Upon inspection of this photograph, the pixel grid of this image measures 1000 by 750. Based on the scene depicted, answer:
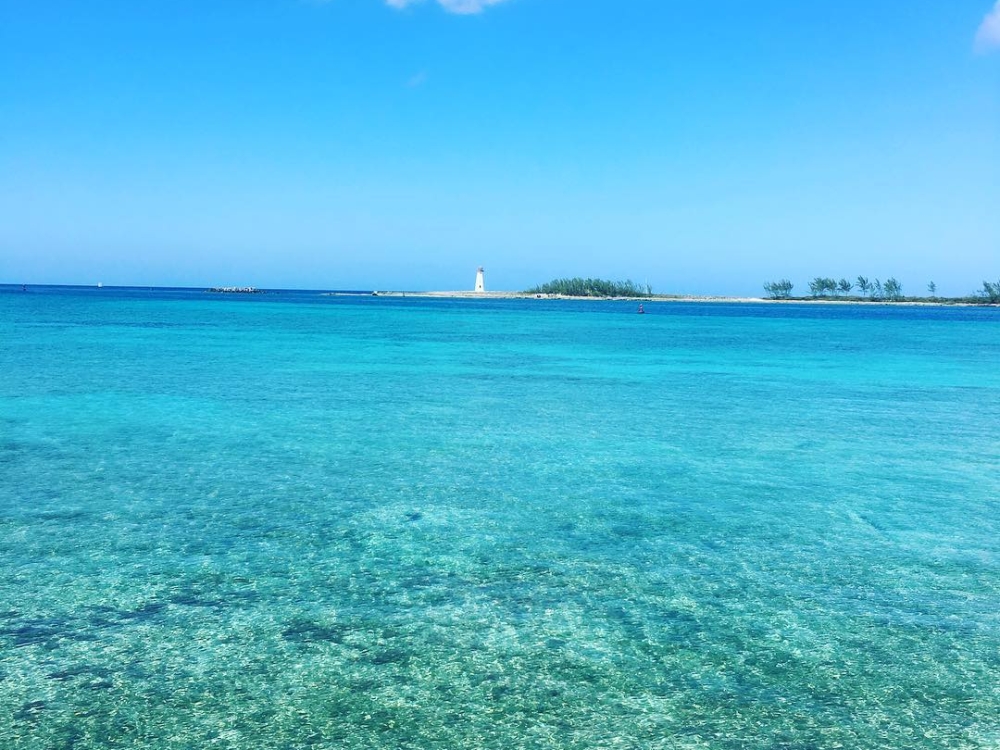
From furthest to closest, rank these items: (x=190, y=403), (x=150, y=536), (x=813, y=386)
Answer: (x=813, y=386) < (x=190, y=403) < (x=150, y=536)

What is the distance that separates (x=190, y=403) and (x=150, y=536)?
9.78 metres

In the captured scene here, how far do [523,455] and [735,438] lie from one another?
4.19m

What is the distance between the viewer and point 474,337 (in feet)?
151

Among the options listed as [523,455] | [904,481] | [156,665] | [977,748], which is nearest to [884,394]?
[904,481]

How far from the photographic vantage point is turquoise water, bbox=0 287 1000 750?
186 inches

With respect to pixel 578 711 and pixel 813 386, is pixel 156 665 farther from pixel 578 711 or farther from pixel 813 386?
pixel 813 386

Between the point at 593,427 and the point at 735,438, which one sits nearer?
the point at 735,438

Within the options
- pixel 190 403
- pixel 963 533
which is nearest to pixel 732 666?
pixel 963 533

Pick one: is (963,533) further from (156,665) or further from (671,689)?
(156,665)

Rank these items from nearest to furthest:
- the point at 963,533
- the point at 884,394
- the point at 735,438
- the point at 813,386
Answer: the point at 963,533 < the point at 735,438 < the point at 884,394 < the point at 813,386

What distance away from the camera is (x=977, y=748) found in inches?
174

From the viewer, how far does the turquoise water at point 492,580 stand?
15.5 ft

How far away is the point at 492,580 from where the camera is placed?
6801 millimetres

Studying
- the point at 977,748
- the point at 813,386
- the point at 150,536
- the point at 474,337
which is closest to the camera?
the point at 977,748
